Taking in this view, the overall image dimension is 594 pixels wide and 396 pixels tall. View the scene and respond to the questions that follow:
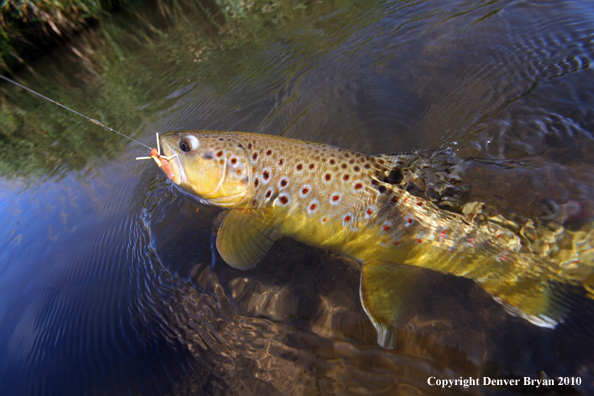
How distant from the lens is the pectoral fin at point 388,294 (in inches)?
94.9

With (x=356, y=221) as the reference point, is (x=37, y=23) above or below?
above

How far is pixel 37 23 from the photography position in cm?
1273

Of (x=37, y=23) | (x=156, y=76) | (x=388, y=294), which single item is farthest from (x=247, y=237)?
(x=37, y=23)

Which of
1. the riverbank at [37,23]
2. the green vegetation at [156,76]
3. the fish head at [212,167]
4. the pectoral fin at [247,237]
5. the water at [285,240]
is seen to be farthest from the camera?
the riverbank at [37,23]

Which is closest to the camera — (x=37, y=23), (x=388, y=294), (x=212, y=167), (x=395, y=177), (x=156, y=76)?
(x=388, y=294)

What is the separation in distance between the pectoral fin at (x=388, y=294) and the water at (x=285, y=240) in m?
0.09

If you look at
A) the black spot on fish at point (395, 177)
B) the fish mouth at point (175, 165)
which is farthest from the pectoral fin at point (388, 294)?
the fish mouth at point (175, 165)

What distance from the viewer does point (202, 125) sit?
17.8 ft

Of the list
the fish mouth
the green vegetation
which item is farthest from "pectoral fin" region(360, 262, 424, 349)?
the green vegetation

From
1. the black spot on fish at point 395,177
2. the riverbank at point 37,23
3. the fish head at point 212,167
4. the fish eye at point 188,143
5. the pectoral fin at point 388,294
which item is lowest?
the pectoral fin at point 388,294

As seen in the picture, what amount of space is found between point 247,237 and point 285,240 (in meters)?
0.50

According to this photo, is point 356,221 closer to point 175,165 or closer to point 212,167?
point 212,167

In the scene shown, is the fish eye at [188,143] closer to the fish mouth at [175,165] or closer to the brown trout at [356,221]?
the brown trout at [356,221]

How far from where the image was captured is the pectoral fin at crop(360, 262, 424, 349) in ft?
7.91
